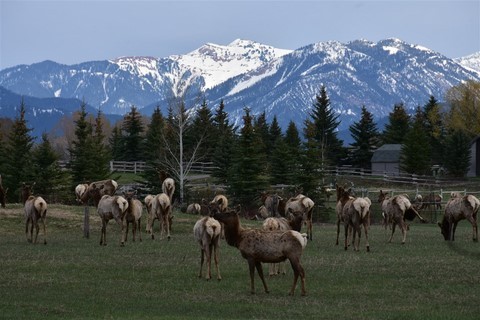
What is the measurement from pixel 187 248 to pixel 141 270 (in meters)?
5.92

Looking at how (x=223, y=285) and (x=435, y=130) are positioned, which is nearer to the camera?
(x=223, y=285)

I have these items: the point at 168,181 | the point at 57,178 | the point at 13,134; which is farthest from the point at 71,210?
the point at 13,134

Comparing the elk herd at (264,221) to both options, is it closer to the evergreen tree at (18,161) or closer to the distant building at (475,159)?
the evergreen tree at (18,161)

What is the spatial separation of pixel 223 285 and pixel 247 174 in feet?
121

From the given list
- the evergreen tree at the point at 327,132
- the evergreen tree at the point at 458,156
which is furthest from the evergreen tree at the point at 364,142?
the evergreen tree at the point at 458,156

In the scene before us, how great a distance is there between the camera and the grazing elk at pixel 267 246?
1680 cm

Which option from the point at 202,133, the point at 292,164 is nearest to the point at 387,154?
the point at 202,133

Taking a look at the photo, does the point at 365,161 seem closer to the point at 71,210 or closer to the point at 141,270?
the point at 71,210

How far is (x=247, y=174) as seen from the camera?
181 feet

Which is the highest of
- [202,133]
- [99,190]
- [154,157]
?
[202,133]

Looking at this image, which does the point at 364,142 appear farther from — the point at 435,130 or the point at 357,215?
the point at 357,215

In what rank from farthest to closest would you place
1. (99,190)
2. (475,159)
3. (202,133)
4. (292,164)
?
1. (475,159)
2. (202,133)
3. (292,164)
4. (99,190)

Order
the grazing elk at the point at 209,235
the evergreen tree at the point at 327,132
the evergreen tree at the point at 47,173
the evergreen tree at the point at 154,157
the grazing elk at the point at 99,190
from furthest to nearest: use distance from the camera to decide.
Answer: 1. the evergreen tree at the point at 327,132
2. the evergreen tree at the point at 47,173
3. the evergreen tree at the point at 154,157
4. the grazing elk at the point at 99,190
5. the grazing elk at the point at 209,235

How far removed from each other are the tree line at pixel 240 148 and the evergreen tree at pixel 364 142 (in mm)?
121
